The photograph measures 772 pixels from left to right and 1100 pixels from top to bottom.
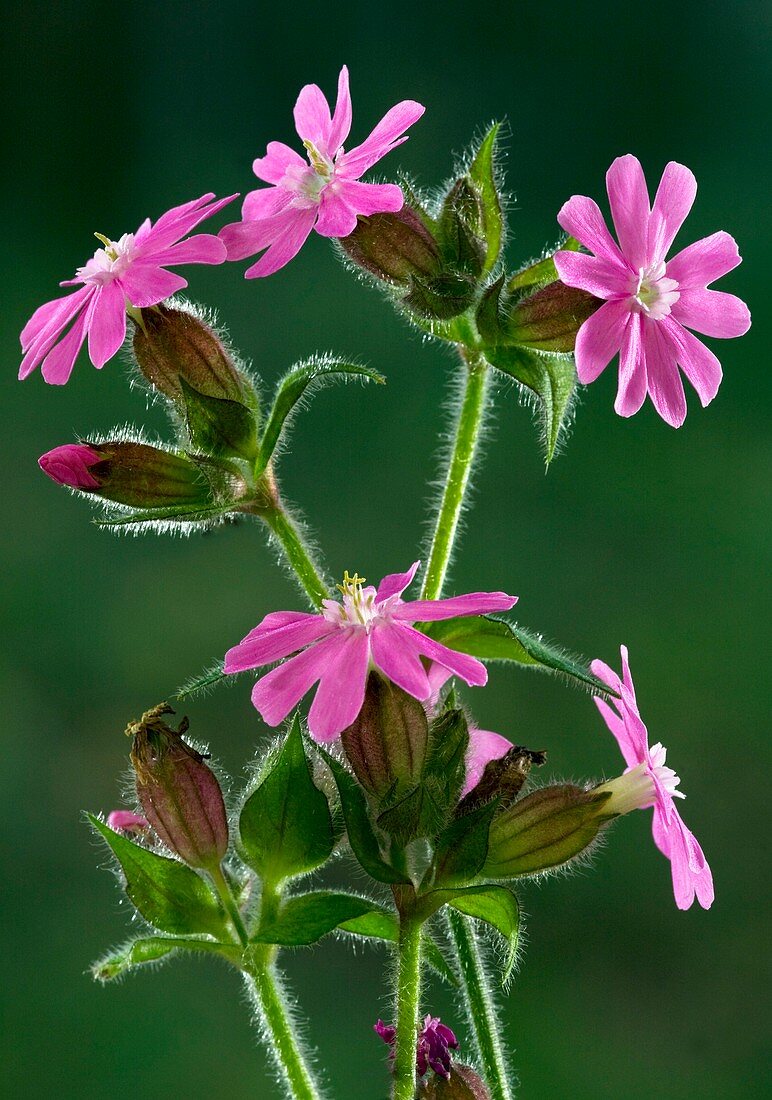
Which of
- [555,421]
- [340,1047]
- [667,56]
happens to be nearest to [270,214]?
[555,421]

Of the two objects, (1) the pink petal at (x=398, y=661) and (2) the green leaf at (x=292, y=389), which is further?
(2) the green leaf at (x=292, y=389)

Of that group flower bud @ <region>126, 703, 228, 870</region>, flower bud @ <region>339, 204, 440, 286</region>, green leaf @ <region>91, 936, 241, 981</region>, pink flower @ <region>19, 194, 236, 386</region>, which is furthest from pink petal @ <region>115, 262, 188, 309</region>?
green leaf @ <region>91, 936, 241, 981</region>

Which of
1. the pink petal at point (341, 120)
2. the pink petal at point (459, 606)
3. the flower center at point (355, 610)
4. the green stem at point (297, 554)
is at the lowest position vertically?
the pink petal at point (459, 606)

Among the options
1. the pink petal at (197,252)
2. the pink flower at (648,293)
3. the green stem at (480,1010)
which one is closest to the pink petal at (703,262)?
the pink flower at (648,293)

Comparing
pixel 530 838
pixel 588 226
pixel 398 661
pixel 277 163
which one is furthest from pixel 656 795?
pixel 277 163

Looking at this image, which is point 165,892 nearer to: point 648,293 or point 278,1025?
point 278,1025

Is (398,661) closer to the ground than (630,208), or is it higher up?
closer to the ground

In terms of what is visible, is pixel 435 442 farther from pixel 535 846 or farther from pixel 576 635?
pixel 535 846

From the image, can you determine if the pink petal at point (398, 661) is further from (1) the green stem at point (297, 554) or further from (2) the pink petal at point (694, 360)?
(2) the pink petal at point (694, 360)
